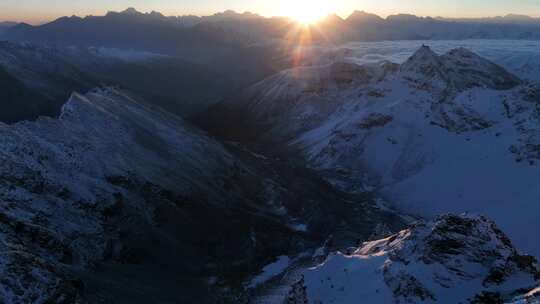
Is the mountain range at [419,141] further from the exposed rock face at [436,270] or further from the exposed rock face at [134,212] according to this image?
the exposed rock face at [134,212]

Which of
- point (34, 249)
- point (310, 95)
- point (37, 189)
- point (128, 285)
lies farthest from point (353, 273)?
point (310, 95)

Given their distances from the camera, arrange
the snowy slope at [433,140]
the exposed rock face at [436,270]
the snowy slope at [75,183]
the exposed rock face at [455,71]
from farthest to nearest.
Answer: the exposed rock face at [455,71] < the snowy slope at [433,140] < the snowy slope at [75,183] < the exposed rock face at [436,270]

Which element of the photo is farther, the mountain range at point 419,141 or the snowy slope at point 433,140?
the snowy slope at point 433,140

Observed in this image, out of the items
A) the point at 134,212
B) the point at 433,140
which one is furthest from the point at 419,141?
the point at 134,212

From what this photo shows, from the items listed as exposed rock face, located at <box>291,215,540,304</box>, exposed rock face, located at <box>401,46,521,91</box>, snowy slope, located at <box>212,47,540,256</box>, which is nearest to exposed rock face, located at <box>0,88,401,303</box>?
snowy slope, located at <box>212,47,540,256</box>

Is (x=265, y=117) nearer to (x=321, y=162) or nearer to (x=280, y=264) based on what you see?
(x=321, y=162)

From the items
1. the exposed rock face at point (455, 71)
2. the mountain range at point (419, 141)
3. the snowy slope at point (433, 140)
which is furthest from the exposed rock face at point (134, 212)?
the exposed rock face at point (455, 71)

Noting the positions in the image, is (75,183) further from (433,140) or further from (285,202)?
(433,140)
